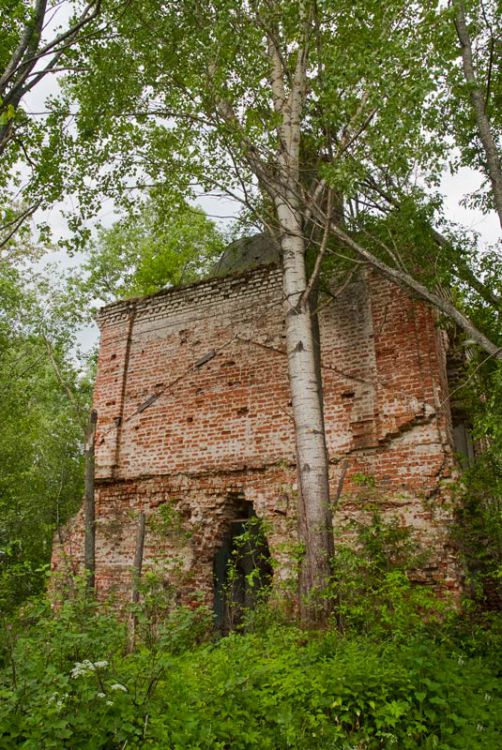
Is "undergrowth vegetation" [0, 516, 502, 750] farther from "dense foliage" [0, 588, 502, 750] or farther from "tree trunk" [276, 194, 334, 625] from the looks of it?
"tree trunk" [276, 194, 334, 625]

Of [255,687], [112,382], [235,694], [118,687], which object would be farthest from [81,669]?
[112,382]

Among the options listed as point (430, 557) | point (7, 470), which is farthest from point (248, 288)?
point (7, 470)

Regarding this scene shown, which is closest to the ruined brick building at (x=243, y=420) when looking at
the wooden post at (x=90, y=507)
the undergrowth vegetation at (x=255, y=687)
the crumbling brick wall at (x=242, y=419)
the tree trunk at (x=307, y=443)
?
the crumbling brick wall at (x=242, y=419)

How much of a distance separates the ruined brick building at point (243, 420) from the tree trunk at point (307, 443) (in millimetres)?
604

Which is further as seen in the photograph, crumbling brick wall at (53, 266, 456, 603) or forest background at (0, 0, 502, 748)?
crumbling brick wall at (53, 266, 456, 603)

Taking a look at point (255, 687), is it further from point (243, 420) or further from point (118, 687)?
point (243, 420)

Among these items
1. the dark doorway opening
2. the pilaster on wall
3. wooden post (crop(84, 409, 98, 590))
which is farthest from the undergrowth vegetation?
the pilaster on wall

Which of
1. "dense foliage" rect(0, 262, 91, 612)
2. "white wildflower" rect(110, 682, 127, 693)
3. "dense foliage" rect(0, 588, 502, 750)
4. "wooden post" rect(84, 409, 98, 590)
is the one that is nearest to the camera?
"dense foliage" rect(0, 588, 502, 750)

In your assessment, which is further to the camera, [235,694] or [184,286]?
[184,286]

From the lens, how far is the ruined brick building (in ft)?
25.2

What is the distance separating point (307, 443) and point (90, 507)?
417cm

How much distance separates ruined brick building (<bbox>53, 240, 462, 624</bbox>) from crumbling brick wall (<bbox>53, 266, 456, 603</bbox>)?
0.06ft

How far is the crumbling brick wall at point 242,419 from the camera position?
25.2 ft

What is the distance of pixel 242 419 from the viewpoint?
29.3 feet
